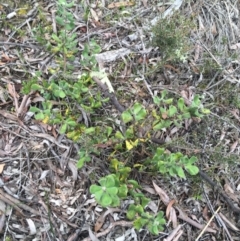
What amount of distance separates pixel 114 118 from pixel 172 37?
0.52 metres

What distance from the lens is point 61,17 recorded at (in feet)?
7.95

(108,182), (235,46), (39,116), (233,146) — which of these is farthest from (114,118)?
(235,46)

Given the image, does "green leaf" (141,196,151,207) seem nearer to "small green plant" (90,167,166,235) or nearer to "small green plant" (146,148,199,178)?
"small green plant" (90,167,166,235)

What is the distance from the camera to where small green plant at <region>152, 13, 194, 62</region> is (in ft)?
8.14

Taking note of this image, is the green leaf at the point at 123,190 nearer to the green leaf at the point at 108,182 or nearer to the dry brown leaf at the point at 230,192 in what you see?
the green leaf at the point at 108,182

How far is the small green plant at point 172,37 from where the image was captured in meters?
2.48

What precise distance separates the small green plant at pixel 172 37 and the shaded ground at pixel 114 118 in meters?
0.10

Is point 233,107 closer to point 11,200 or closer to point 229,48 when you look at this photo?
point 229,48

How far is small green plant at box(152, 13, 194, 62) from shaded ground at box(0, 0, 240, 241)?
0.10 metres

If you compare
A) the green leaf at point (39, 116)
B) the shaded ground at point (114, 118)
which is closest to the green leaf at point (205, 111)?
the shaded ground at point (114, 118)

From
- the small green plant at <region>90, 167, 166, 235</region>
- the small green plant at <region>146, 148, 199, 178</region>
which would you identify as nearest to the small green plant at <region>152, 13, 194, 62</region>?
the small green plant at <region>146, 148, 199, 178</region>

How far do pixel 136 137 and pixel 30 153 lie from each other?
1.65 ft

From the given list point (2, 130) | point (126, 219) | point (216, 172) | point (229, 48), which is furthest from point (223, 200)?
point (2, 130)

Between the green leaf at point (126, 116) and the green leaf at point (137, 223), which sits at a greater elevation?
the green leaf at point (126, 116)
